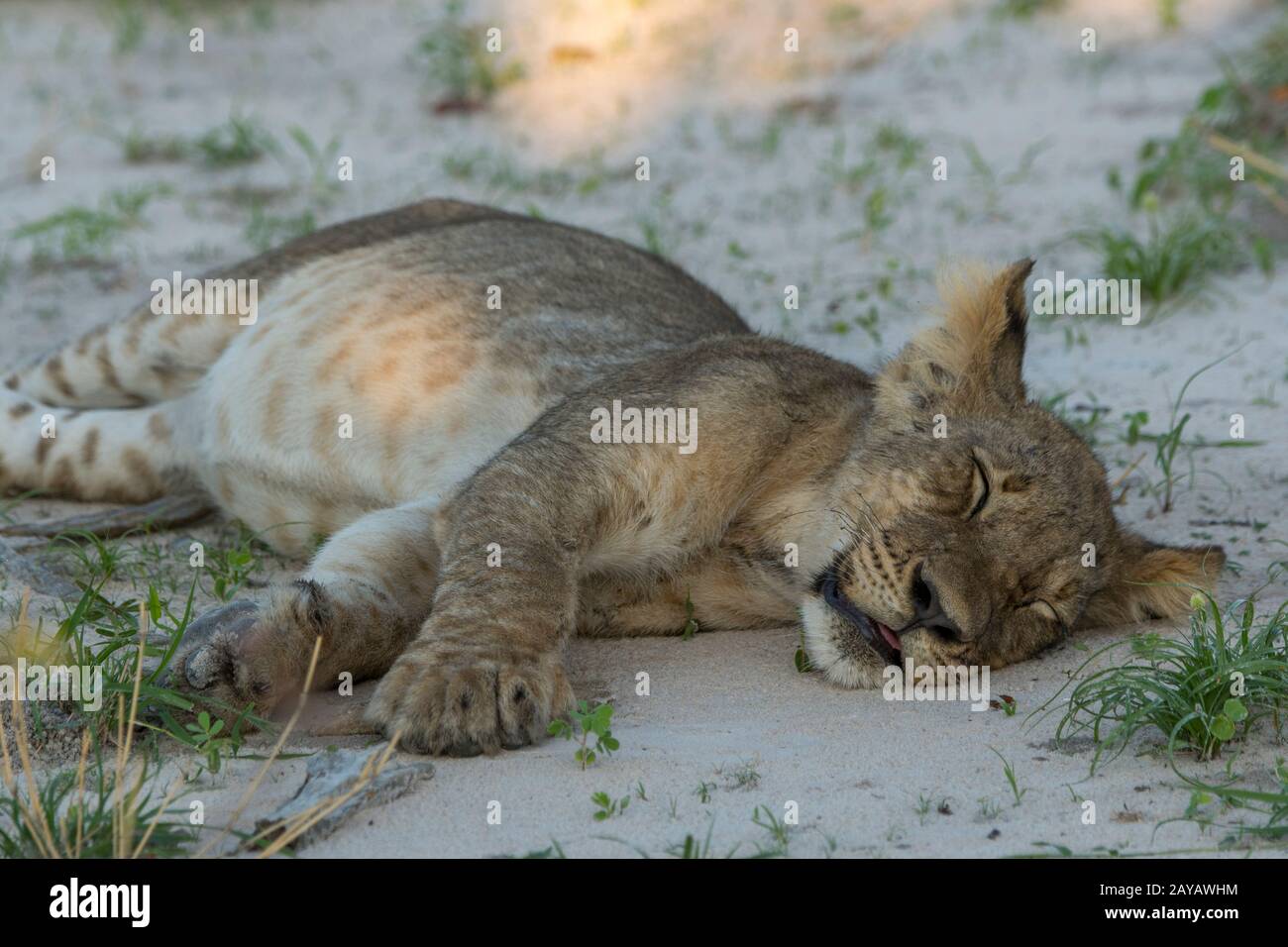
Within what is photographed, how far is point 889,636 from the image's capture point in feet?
13.5

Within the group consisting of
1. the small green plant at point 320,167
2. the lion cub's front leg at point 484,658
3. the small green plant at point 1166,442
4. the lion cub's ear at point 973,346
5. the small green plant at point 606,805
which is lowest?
the small green plant at point 606,805

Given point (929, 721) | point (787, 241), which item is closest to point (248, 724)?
point (929, 721)

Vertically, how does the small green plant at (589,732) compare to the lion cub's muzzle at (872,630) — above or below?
below

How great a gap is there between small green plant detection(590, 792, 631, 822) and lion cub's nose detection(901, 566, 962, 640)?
0.99 metres

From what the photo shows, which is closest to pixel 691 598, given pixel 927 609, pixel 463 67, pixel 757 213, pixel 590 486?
pixel 590 486

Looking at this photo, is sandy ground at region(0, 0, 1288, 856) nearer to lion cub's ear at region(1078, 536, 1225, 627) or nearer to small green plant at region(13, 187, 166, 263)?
small green plant at region(13, 187, 166, 263)

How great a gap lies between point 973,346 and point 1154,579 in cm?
79

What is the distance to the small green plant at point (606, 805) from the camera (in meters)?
3.30

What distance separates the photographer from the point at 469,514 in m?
4.15

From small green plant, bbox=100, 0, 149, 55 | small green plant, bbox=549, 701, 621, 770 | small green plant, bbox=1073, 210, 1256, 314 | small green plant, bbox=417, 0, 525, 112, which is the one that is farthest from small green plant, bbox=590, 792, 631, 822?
small green plant, bbox=100, 0, 149, 55

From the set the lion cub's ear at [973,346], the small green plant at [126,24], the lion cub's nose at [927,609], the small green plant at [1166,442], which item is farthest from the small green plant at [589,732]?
the small green plant at [126,24]

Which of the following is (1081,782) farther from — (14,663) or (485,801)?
(14,663)

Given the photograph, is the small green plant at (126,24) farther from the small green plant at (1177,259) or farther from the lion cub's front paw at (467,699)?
the lion cub's front paw at (467,699)

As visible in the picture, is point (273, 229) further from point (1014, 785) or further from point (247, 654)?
point (1014, 785)
